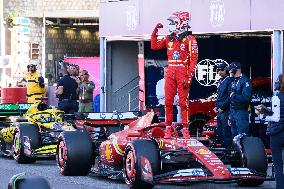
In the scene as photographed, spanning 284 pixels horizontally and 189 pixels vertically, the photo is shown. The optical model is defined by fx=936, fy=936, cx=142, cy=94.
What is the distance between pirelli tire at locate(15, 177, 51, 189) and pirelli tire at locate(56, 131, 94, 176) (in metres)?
7.37

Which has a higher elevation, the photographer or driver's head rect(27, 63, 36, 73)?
driver's head rect(27, 63, 36, 73)

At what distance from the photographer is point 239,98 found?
15.7 m

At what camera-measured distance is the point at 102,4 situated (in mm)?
22516

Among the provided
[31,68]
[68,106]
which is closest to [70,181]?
[68,106]

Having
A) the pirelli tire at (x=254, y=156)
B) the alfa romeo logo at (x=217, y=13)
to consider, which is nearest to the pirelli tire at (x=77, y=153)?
the pirelli tire at (x=254, y=156)

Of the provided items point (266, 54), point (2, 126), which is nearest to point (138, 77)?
point (266, 54)

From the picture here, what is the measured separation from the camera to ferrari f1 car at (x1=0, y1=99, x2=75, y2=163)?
51.5 ft

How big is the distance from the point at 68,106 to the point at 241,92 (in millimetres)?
4507

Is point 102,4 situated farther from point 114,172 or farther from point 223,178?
point 223,178

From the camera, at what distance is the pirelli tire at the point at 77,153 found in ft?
44.8

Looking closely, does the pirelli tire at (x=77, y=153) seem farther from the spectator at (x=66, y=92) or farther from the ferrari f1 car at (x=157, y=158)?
the spectator at (x=66, y=92)

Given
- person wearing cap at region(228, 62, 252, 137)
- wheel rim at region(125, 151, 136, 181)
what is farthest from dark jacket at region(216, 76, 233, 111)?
wheel rim at region(125, 151, 136, 181)

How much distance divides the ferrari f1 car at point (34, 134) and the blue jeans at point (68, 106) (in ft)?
4.88

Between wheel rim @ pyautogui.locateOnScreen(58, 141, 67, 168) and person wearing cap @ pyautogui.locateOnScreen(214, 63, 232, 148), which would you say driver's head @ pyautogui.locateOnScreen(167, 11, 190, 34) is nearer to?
wheel rim @ pyautogui.locateOnScreen(58, 141, 67, 168)
